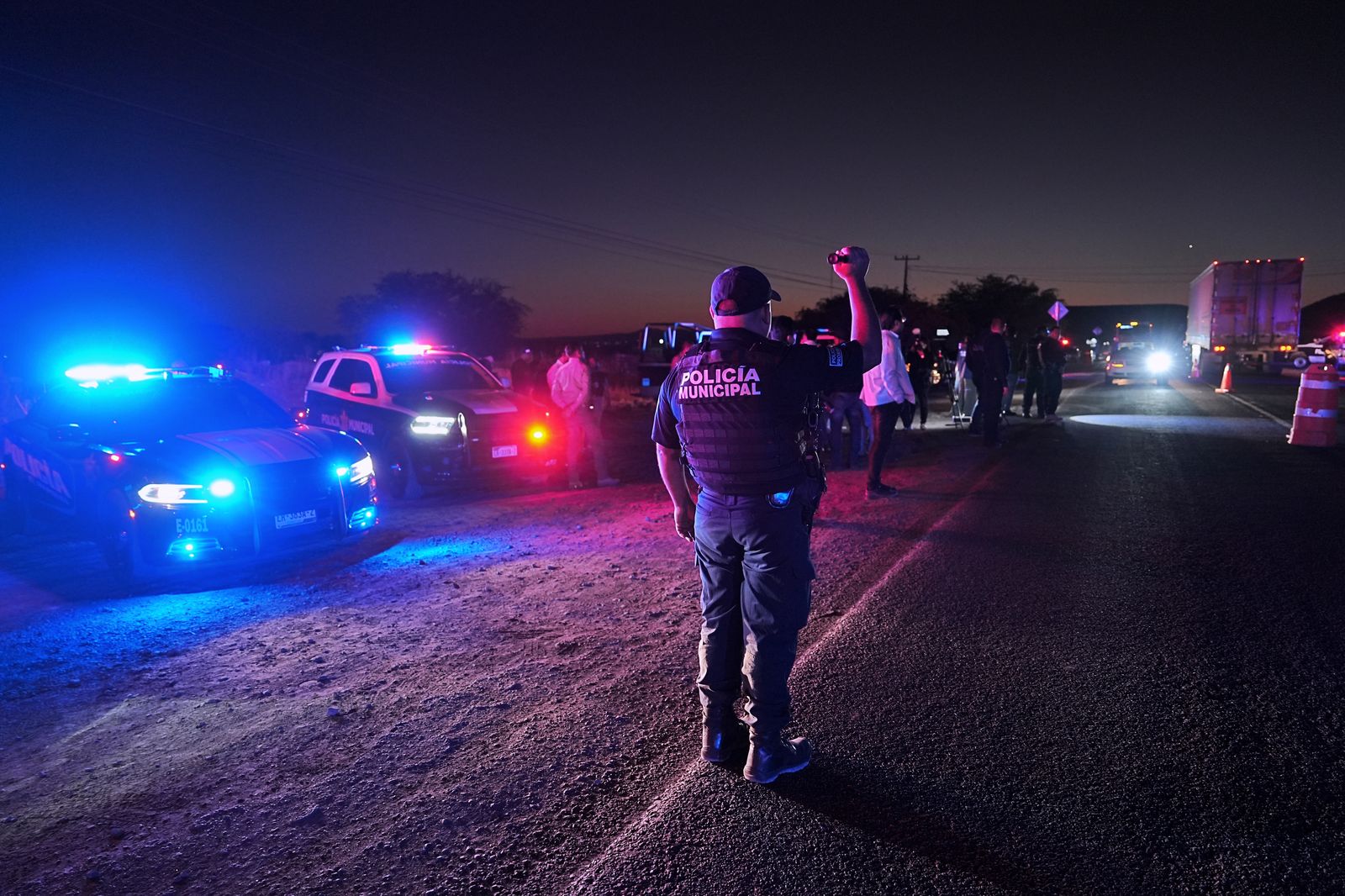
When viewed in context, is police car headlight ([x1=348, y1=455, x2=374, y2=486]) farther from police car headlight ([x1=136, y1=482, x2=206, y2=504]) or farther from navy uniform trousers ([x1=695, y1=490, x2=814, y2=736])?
navy uniform trousers ([x1=695, y1=490, x2=814, y2=736])

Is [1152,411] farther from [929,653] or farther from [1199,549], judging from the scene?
[929,653]

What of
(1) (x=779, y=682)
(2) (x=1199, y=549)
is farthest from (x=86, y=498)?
(2) (x=1199, y=549)

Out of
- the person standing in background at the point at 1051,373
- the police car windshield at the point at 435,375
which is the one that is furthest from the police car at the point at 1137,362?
the police car windshield at the point at 435,375

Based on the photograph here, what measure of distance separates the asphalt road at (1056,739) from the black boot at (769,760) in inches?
2.1

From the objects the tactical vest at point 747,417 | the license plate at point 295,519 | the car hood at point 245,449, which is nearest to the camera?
the tactical vest at point 747,417

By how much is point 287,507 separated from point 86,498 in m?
1.72

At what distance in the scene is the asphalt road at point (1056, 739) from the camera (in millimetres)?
2539

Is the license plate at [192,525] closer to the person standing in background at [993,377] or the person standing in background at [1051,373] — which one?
the person standing in background at [993,377]

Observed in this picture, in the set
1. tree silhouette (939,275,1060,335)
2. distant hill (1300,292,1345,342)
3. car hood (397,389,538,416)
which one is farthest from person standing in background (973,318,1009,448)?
distant hill (1300,292,1345,342)

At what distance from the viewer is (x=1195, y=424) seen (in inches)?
589

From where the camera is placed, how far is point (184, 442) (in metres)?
6.61

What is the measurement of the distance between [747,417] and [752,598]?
694mm

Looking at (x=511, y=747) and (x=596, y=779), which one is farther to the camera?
(x=511, y=747)

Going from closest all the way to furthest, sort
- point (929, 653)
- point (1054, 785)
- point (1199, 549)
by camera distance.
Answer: point (1054, 785), point (929, 653), point (1199, 549)
